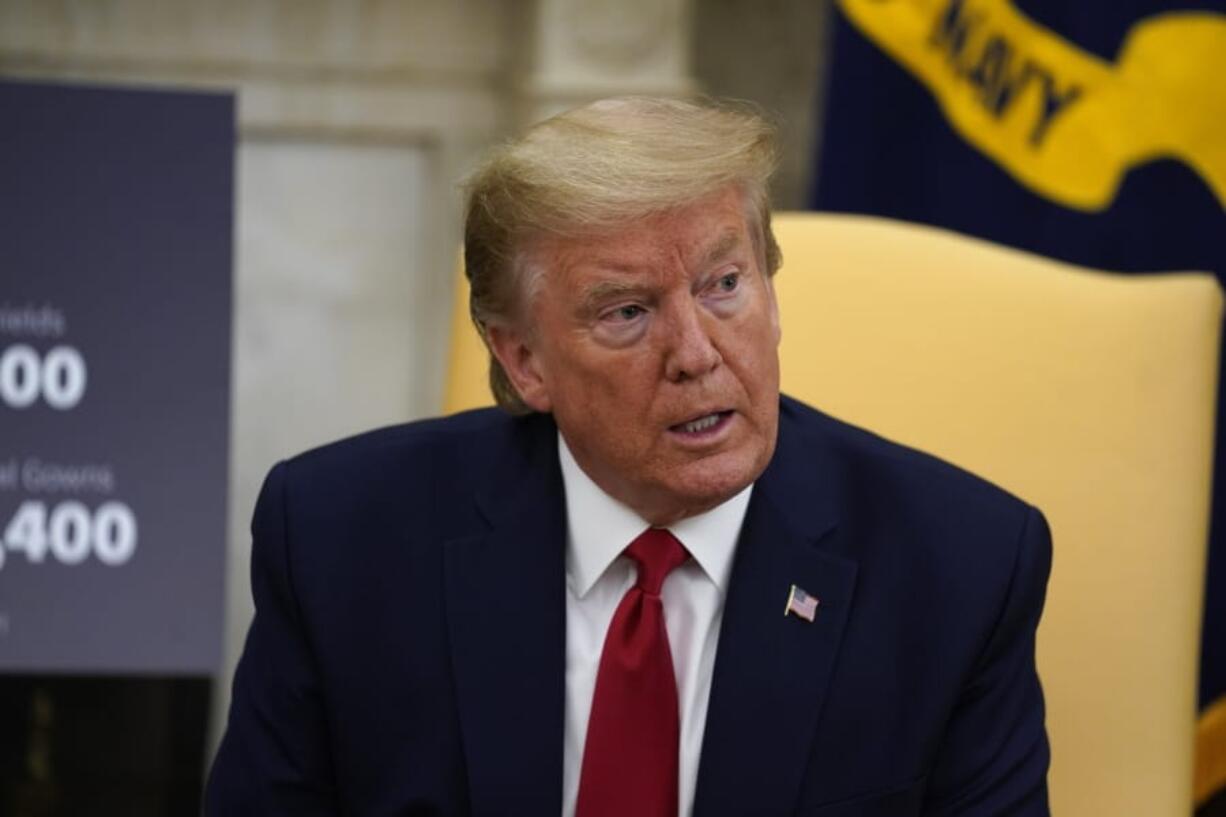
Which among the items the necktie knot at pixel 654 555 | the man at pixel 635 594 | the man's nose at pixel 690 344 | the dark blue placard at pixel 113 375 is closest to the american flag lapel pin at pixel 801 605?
the man at pixel 635 594

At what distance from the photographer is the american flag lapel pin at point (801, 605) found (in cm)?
168

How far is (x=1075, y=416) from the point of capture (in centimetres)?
191

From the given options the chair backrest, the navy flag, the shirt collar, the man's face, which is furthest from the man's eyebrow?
the navy flag

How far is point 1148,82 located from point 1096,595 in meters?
1.15

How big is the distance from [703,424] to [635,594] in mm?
191

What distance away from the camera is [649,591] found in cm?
169

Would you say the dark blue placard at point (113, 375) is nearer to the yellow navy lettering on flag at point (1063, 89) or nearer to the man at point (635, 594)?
the man at point (635, 594)

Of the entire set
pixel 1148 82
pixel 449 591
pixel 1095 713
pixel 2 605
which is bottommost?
pixel 2 605

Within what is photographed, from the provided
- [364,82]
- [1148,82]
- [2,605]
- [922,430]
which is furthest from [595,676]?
[364,82]

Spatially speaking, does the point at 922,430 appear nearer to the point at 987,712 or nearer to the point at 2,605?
the point at 987,712

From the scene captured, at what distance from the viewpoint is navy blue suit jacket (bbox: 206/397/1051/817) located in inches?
65.2

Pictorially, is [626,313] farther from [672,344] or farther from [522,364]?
→ [522,364]

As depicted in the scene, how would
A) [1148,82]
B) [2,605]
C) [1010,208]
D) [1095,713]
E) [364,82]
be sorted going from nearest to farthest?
[1095,713] < [2,605] < [1148,82] < [1010,208] < [364,82]

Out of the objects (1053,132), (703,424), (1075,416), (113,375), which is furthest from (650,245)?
(1053,132)
